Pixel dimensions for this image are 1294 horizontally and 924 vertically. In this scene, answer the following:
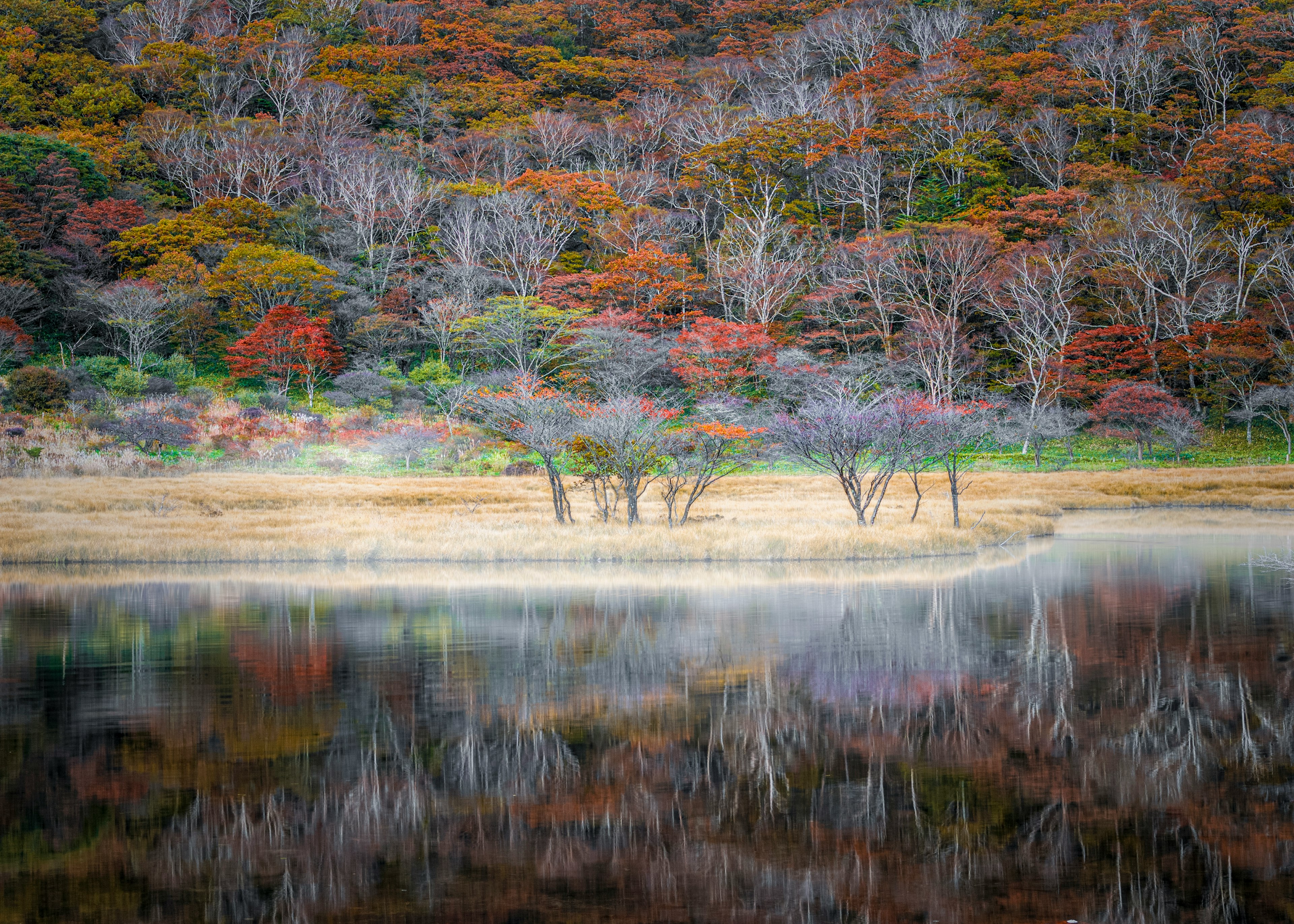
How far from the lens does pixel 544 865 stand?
5305mm

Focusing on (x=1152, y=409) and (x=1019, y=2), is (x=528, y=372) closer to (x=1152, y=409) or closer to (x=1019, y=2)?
(x=1152, y=409)

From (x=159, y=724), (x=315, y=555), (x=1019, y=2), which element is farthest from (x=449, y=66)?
(x=159, y=724)

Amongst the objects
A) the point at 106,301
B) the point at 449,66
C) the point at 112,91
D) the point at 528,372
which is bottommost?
the point at 528,372

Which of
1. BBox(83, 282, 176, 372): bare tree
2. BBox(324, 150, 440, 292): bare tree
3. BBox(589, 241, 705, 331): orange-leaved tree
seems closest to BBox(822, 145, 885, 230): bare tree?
BBox(589, 241, 705, 331): orange-leaved tree

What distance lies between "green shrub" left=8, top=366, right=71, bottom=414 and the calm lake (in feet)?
119

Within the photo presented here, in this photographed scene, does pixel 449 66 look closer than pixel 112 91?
No

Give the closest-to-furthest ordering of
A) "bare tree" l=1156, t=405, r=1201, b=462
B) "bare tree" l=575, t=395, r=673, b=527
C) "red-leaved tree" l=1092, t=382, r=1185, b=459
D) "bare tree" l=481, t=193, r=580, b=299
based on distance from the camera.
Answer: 1. "bare tree" l=575, t=395, r=673, b=527
2. "bare tree" l=1156, t=405, r=1201, b=462
3. "red-leaved tree" l=1092, t=382, r=1185, b=459
4. "bare tree" l=481, t=193, r=580, b=299

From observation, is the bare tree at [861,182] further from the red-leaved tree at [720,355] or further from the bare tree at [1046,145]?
the red-leaved tree at [720,355]

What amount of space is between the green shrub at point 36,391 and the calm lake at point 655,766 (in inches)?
1434

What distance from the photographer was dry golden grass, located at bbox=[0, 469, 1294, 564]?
2236cm

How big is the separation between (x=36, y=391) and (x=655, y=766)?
48425mm

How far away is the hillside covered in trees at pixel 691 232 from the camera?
2014 inches

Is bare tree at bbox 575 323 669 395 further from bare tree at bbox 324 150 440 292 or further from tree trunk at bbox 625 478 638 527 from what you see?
tree trunk at bbox 625 478 638 527

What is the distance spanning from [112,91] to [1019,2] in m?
78.3
